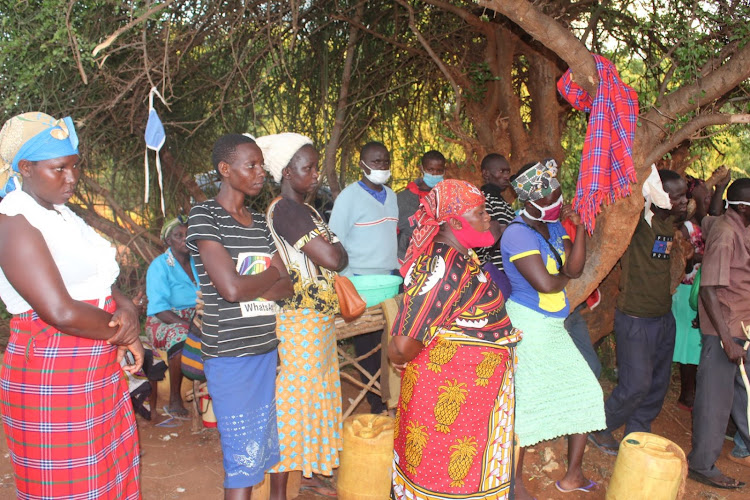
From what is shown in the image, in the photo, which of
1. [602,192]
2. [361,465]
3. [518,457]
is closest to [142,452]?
Result: [361,465]

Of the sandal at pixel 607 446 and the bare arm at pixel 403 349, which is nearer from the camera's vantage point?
the bare arm at pixel 403 349

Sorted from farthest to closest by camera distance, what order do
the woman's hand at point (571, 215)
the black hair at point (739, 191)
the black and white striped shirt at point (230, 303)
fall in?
1. the black hair at point (739, 191)
2. the woman's hand at point (571, 215)
3. the black and white striped shirt at point (230, 303)

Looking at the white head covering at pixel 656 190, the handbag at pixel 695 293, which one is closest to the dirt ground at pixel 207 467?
the handbag at pixel 695 293

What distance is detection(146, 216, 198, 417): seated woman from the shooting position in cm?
495

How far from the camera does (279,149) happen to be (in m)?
3.46

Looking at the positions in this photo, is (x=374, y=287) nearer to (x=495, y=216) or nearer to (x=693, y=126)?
(x=495, y=216)

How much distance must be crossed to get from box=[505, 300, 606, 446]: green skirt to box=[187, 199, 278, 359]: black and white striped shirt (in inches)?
58.3

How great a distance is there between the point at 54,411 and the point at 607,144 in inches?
125

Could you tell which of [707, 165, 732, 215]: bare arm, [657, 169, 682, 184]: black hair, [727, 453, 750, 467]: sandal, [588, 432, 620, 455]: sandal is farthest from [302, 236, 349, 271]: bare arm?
[707, 165, 732, 215]: bare arm

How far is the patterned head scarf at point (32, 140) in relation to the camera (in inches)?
93.2

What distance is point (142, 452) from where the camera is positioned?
14.8 feet

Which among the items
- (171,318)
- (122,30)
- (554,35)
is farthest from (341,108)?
(122,30)

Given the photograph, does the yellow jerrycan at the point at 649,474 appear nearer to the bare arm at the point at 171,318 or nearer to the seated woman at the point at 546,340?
the seated woman at the point at 546,340

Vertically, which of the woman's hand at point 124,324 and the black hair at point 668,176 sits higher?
the black hair at point 668,176
